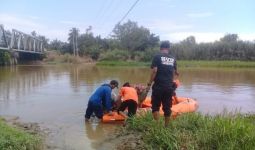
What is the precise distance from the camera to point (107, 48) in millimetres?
72750

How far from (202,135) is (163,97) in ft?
5.77

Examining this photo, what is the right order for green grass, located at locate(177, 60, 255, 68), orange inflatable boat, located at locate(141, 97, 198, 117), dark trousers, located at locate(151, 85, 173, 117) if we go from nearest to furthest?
dark trousers, located at locate(151, 85, 173, 117) < orange inflatable boat, located at locate(141, 97, 198, 117) < green grass, located at locate(177, 60, 255, 68)

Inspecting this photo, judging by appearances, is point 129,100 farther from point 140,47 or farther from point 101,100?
point 140,47

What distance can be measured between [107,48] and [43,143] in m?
64.4

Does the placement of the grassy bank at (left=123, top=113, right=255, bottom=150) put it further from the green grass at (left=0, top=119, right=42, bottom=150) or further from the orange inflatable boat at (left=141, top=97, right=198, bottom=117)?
the orange inflatable boat at (left=141, top=97, right=198, bottom=117)

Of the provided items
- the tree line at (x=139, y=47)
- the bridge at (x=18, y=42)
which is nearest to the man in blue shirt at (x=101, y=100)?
the bridge at (x=18, y=42)

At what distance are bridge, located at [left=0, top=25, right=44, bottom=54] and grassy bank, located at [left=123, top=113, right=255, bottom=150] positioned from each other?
40.3 m

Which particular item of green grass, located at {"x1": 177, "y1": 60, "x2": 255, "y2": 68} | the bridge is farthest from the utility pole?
green grass, located at {"x1": 177, "y1": 60, "x2": 255, "y2": 68}

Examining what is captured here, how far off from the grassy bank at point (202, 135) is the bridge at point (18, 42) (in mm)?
40271

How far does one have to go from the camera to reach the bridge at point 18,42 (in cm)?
4877

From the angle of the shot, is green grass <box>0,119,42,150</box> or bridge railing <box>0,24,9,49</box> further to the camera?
bridge railing <box>0,24,9,49</box>

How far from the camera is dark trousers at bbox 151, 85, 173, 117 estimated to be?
884 cm

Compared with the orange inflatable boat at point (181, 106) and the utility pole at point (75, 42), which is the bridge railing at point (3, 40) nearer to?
the utility pole at point (75, 42)

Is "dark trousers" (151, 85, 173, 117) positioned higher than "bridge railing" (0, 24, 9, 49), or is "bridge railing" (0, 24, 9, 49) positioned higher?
"bridge railing" (0, 24, 9, 49)
